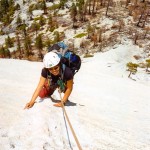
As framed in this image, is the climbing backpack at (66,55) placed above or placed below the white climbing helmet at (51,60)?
below

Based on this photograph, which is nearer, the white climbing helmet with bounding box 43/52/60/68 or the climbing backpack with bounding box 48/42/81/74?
the white climbing helmet with bounding box 43/52/60/68

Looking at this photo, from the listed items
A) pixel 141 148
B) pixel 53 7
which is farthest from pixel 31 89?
pixel 53 7

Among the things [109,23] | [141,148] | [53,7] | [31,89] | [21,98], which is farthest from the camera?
[53,7]

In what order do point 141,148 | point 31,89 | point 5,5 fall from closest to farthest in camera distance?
point 141,148, point 31,89, point 5,5

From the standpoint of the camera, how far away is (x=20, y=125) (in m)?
8.19

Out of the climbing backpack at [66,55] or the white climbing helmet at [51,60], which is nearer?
the white climbing helmet at [51,60]

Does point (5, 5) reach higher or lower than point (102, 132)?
lower

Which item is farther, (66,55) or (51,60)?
(66,55)

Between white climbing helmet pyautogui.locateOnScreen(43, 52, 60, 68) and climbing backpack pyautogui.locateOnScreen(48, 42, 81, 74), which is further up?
white climbing helmet pyautogui.locateOnScreen(43, 52, 60, 68)

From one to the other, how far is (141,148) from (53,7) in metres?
94.4

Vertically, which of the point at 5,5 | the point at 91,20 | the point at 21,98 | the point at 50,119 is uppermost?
the point at 50,119

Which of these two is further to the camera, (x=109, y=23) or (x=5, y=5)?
(x=5, y=5)

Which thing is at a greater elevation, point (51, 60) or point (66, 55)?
point (51, 60)

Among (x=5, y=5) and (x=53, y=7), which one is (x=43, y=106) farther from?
(x=5, y=5)
